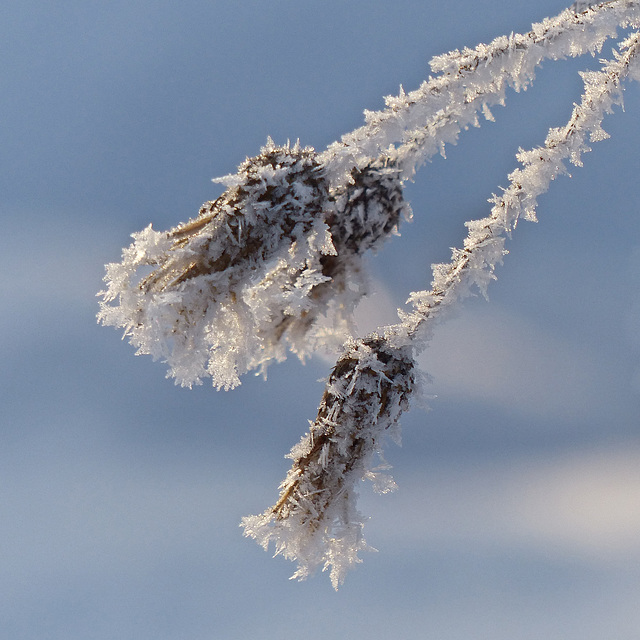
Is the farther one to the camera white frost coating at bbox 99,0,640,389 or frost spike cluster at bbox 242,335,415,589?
frost spike cluster at bbox 242,335,415,589

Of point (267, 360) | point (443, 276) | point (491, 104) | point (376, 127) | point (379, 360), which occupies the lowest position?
point (379, 360)

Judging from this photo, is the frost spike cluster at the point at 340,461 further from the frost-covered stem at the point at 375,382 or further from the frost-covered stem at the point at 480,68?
the frost-covered stem at the point at 480,68

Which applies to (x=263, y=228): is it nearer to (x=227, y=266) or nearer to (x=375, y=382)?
(x=227, y=266)

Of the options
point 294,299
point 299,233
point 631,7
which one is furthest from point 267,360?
point 631,7

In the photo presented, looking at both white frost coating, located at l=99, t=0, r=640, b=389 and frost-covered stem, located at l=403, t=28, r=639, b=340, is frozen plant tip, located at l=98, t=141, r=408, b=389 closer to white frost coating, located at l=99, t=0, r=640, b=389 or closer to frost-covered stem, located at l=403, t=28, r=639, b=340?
white frost coating, located at l=99, t=0, r=640, b=389

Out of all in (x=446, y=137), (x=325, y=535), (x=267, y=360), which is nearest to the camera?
A: (x=325, y=535)

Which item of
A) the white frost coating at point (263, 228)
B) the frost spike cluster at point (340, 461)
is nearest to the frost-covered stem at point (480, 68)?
the white frost coating at point (263, 228)

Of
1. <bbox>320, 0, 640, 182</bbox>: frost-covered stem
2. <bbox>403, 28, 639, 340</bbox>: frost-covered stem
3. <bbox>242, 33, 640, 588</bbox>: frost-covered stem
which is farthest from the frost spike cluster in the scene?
<bbox>320, 0, 640, 182</bbox>: frost-covered stem

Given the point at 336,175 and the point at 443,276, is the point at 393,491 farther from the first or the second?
the point at 336,175
